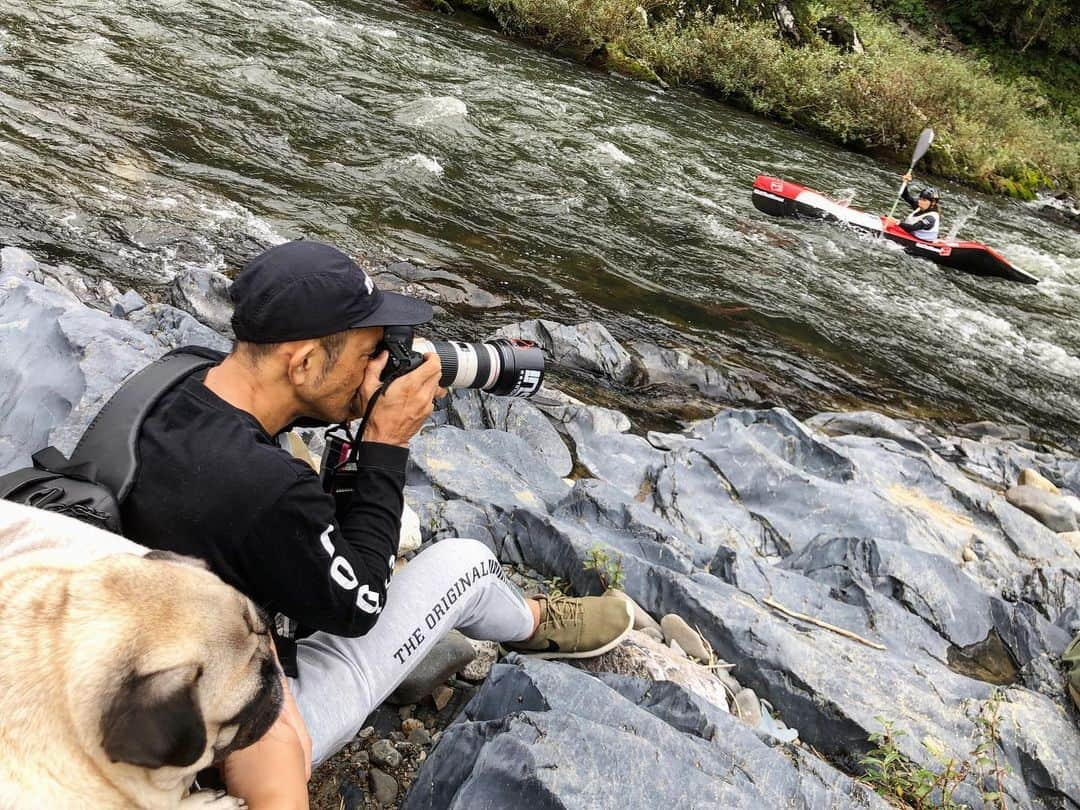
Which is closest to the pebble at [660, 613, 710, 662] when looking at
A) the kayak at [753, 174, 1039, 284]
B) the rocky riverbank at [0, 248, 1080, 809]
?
the rocky riverbank at [0, 248, 1080, 809]

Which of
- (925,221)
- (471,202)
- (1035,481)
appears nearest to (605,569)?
(1035,481)

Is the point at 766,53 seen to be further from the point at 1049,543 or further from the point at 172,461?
the point at 172,461

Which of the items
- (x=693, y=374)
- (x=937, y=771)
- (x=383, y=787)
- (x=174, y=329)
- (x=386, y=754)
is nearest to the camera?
(x=383, y=787)

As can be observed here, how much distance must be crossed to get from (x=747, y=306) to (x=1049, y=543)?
14.0 ft

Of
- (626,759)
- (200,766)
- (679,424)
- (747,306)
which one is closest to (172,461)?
(200,766)

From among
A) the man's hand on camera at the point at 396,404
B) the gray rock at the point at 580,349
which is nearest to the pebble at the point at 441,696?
the man's hand on camera at the point at 396,404

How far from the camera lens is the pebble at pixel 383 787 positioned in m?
2.34

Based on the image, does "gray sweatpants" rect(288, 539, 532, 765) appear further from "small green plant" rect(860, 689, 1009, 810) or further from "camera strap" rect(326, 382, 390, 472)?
"small green plant" rect(860, 689, 1009, 810)

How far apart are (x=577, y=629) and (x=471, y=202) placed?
7068mm

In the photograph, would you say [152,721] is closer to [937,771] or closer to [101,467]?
[101,467]

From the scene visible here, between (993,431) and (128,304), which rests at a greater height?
(993,431)

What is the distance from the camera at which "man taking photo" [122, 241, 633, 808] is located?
180 centimetres

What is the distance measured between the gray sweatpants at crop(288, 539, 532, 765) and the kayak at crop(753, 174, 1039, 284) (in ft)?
32.5

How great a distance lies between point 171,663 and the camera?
50.2 inches
